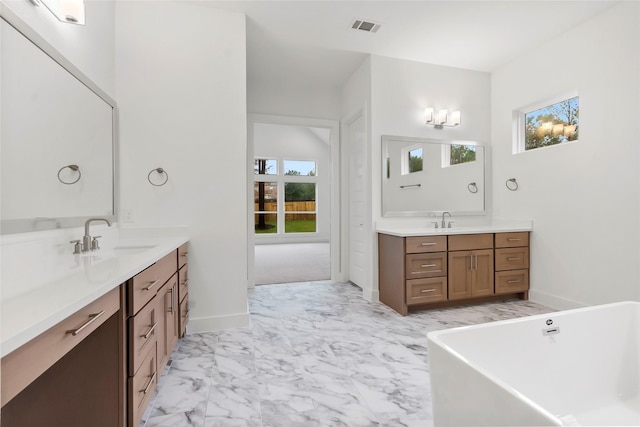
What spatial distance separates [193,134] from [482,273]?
313 centimetres

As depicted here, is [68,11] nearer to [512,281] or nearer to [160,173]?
[160,173]

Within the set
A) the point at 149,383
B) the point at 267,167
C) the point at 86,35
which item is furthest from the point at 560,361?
the point at 267,167

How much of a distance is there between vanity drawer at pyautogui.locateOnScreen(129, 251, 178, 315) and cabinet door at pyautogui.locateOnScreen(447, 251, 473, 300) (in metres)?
2.54

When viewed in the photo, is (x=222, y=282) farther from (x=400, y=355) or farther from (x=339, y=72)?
(x=339, y=72)

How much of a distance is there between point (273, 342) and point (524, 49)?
3.94 metres

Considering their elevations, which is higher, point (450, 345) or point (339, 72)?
point (339, 72)

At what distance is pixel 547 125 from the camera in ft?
10.4

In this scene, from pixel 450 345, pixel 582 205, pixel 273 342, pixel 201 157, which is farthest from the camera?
pixel 582 205

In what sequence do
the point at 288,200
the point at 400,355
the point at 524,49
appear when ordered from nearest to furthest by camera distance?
the point at 400,355 < the point at 524,49 < the point at 288,200

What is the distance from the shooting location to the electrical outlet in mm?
2321

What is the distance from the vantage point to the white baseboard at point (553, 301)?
286 centimetres

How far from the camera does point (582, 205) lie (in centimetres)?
278

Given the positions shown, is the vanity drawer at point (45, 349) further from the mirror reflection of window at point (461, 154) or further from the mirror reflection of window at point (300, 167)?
the mirror reflection of window at point (300, 167)

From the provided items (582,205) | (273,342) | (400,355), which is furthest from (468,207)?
(273,342)
